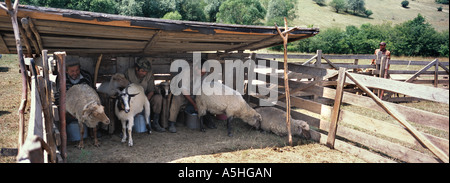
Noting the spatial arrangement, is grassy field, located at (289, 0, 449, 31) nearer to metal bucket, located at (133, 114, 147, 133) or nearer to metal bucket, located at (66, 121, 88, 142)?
metal bucket, located at (133, 114, 147, 133)

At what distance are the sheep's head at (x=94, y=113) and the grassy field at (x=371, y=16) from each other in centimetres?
5214

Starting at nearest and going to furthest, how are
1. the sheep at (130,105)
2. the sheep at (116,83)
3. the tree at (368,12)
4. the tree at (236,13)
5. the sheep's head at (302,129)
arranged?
1. the sheep at (130,105)
2. the sheep at (116,83)
3. the sheep's head at (302,129)
4. the tree at (236,13)
5. the tree at (368,12)

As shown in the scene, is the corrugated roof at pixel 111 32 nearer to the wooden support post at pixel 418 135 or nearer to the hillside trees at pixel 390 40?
the wooden support post at pixel 418 135

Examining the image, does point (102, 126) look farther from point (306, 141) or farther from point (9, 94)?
point (9, 94)

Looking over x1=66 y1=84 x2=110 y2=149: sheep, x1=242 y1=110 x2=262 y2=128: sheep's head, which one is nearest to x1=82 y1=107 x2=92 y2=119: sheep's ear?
x1=66 y1=84 x2=110 y2=149: sheep

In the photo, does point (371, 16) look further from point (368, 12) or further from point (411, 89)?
point (411, 89)

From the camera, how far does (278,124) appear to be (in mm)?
6820

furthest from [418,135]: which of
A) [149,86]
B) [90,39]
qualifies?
[90,39]

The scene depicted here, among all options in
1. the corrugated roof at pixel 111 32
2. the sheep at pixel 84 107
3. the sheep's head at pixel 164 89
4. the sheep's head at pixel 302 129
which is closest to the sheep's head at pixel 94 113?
the sheep at pixel 84 107

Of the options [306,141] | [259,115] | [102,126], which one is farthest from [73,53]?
[306,141]

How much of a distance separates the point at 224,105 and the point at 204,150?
1448mm

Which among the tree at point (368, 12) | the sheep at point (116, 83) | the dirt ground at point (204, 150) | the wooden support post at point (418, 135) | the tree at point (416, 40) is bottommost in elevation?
the dirt ground at point (204, 150)

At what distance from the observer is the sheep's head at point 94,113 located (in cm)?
518

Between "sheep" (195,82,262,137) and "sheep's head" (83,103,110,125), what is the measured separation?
2.37 meters
